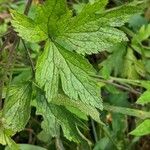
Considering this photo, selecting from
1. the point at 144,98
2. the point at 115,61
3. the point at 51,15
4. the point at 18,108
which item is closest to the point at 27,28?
the point at 51,15

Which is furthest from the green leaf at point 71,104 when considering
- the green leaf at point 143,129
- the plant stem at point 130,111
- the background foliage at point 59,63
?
the plant stem at point 130,111

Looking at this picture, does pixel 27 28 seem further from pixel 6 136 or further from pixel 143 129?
pixel 143 129

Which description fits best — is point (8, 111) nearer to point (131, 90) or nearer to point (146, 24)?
point (131, 90)

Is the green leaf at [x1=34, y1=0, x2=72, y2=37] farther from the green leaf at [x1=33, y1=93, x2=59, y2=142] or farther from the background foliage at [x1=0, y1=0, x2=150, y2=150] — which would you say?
the green leaf at [x1=33, y1=93, x2=59, y2=142]

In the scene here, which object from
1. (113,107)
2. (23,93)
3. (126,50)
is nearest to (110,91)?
(113,107)

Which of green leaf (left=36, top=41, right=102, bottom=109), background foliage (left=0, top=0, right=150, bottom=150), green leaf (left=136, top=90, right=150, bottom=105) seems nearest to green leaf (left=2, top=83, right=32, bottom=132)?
background foliage (left=0, top=0, right=150, bottom=150)

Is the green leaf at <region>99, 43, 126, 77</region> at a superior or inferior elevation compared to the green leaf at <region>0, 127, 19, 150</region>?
superior
